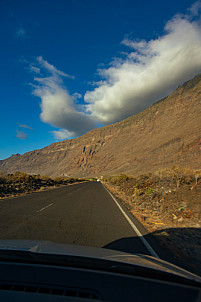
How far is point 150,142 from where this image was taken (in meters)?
92.1

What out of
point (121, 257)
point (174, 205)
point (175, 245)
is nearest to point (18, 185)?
point (174, 205)

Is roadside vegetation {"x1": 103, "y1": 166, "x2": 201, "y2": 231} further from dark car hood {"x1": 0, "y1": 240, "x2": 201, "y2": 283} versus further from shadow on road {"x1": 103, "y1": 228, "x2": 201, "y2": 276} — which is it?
dark car hood {"x1": 0, "y1": 240, "x2": 201, "y2": 283}

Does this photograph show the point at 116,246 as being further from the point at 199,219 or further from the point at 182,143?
the point at 182,143

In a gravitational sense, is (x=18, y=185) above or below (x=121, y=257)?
above

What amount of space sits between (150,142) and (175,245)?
3578 inches

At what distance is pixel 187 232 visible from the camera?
18.5ft

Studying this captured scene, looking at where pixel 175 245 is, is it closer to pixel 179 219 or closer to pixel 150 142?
pixel 179 219

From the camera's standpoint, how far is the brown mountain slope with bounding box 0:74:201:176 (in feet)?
219

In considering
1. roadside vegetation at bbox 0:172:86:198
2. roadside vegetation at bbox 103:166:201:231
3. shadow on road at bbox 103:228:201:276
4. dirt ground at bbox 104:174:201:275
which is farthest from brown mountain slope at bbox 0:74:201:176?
shadow on road at bbox 103:228:201:276

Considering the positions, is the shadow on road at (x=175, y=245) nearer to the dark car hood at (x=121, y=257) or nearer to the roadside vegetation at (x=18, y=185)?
the dark car hood at (x=121, y=257)

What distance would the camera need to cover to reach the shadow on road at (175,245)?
3763 mm

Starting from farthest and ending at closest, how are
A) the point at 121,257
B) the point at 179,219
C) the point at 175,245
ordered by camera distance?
the point at 179,219 → the point at 175,245 → the point at 121,257

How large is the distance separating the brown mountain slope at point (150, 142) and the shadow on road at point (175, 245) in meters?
49.6

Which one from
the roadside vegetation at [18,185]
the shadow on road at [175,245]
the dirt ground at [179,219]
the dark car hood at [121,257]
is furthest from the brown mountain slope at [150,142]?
the dark car hood at [121,257]
